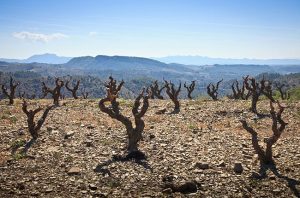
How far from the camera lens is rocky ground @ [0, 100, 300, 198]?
716 inches

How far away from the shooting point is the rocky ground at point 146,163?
59.7 ft

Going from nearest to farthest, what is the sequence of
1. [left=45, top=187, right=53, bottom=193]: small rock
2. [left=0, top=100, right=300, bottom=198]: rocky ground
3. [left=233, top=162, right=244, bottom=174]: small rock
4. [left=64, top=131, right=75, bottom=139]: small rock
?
[left=45, top=187, right=53, bottom=193]: small rock
[left=0, top=100, right=300, bottom=198]: rocky ground
[left=233, top=162, right=244, bottom=174]: small rock
[left=64, top=131, right=75, bottom=139]: small rock

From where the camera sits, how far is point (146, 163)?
70.5ft

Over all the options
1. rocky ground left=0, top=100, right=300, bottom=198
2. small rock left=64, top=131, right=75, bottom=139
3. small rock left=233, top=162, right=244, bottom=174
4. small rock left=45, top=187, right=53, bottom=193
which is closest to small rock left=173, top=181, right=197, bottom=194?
rocky ground left=0, top=100, right=300, bottom=198

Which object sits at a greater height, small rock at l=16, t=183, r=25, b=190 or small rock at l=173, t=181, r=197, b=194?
small rock at l=173, t=181, r=197, b=194

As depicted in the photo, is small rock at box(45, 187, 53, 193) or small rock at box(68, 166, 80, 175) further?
small rock at box(68, 166, 80, 175)

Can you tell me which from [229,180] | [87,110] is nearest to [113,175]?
[229,180]

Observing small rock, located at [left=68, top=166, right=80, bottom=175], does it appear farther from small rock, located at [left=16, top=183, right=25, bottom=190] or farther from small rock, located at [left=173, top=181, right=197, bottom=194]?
small rock, located at [left=173, top=181, right=197, bottom=194]

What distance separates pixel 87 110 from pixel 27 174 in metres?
21.9

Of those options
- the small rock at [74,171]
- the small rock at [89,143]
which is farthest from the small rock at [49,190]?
the small rock at [89,143]

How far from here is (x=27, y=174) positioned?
784 inches

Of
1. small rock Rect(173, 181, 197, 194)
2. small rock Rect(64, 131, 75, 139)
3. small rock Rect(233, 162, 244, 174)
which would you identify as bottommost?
small rock Rect(173, 181, 197, 194)

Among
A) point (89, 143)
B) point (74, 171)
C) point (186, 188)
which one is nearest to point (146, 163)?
point (186, 188)

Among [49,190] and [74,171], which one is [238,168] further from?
[49,190]
